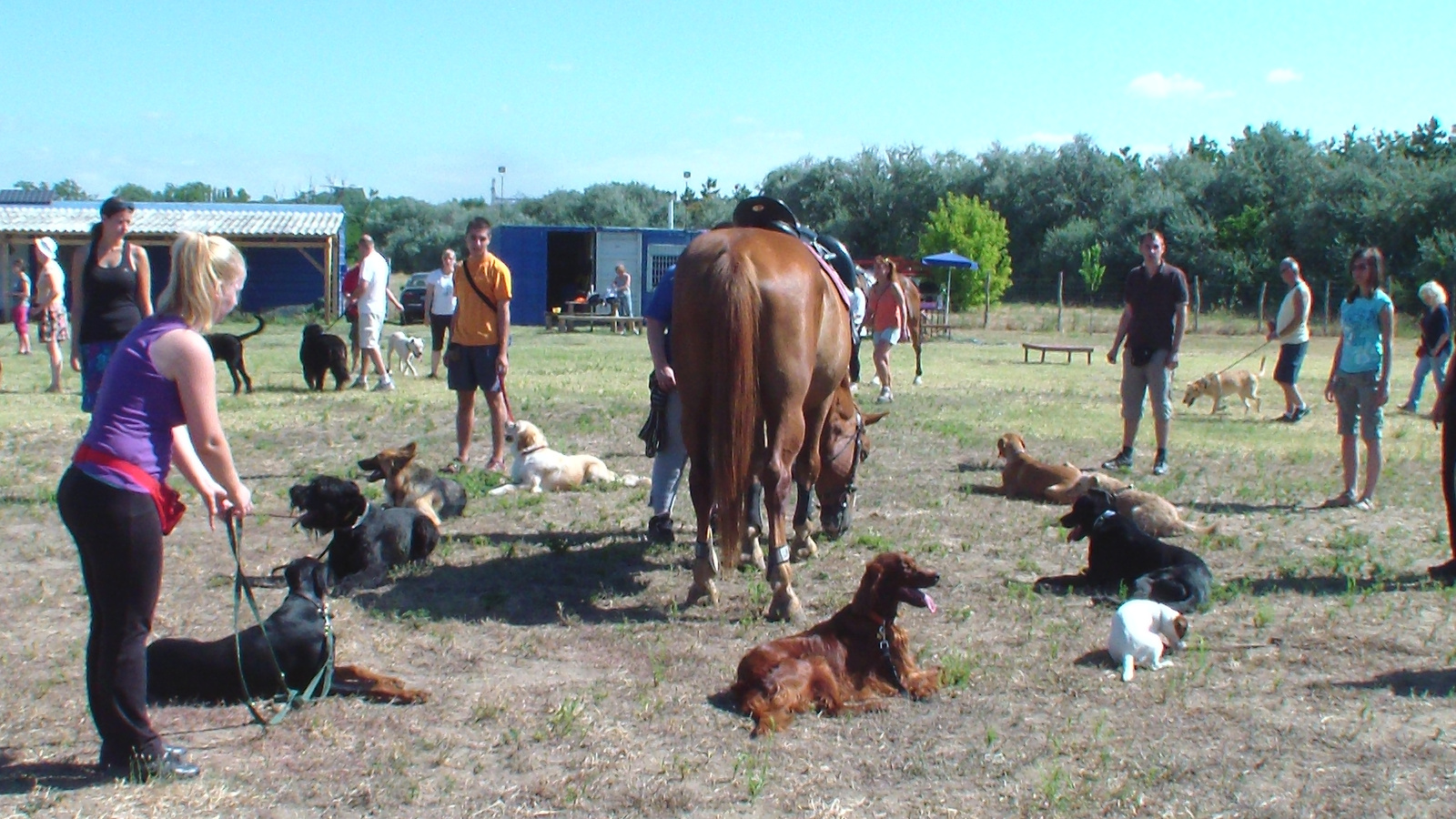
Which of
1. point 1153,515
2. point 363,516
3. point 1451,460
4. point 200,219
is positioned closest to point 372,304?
point 363,516

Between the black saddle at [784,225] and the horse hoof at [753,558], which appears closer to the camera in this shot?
the horse hoof at [753,558]

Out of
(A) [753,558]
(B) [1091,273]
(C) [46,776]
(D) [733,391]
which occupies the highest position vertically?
(B) [1091,273]

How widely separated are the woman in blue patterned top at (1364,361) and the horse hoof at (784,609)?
4.64 m

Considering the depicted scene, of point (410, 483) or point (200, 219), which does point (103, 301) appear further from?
point (200, 219)

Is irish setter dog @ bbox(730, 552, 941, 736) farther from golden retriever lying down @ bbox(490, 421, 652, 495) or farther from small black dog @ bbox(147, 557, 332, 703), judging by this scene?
golden retriever lying down @ bbox(490, 421, 652, 495)

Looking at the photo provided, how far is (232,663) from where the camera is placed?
427 cm

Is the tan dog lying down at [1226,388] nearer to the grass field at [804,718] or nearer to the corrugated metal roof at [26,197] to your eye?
the grass field at [804,718]

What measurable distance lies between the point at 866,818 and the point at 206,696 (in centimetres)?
247

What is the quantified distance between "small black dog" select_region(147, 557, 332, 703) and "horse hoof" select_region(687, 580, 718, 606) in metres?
1.86

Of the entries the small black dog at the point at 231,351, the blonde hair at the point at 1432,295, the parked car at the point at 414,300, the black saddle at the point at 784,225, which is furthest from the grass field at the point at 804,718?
the parked car at the point at 414,300

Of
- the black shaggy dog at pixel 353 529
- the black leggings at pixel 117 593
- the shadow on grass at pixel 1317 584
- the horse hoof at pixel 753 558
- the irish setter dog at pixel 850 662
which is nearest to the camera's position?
the black leggings at pixel 117 593

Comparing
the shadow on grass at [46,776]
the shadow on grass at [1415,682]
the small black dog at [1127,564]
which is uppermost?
the small black dog at [1127,564]

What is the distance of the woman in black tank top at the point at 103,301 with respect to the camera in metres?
6.65

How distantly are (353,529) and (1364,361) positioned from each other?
6616 mm
